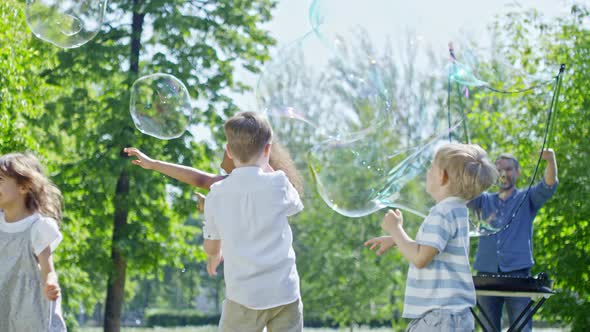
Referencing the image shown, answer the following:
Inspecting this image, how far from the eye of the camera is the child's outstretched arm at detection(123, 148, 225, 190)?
410 centimetres

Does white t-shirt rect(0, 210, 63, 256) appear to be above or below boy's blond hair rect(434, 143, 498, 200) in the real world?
below

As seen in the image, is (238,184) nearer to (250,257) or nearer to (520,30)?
(250,257)


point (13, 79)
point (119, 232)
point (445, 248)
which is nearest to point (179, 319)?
point (119, 232)

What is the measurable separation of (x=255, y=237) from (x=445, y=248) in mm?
824

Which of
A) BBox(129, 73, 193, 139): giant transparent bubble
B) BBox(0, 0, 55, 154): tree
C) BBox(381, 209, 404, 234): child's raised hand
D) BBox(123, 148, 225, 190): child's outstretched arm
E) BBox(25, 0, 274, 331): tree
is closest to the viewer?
BBox(381, 209, 404, 234): child's raised hand

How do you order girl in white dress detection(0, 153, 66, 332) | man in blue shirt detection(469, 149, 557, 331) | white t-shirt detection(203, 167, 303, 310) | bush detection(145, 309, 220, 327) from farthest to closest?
bush detection(145, 309, 220, 327)
man in blue shirt detection(469, 149, 557, 331)
girl in white dress detection(0, 153, 66, 332)
white t-shirt detection(203, 167, 303, 310)

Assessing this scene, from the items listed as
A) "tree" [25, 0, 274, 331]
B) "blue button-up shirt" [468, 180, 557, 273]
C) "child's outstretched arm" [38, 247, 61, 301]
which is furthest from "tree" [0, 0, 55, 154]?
"blue button-up shirt" [468, 180, 557, 273]

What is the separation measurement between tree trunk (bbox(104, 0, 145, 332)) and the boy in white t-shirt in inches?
420

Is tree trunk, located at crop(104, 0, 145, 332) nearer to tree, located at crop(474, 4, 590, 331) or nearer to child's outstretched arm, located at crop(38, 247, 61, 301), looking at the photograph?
tree, located at crop(474, 4, 590, 331)

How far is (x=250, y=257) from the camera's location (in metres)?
3.52

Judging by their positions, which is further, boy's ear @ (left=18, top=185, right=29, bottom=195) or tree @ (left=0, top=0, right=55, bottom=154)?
tree @ (left=0, top=0, right=55, bottom=154)

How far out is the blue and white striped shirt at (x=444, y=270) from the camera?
3607 millimetres

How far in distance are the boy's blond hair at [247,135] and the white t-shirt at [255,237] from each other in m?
0.07

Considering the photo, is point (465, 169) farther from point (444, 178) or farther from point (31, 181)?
point (31, 181)
